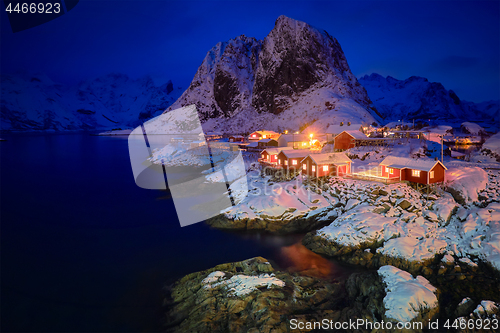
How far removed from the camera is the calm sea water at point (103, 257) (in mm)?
15336

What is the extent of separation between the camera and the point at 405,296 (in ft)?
44.2

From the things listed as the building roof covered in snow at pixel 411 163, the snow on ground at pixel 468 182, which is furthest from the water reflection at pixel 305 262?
the snow on ground at pixel 468 182

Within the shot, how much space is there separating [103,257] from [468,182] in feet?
117

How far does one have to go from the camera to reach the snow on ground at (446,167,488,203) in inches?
973

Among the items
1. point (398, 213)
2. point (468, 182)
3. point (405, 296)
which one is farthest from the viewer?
point (468, 182)

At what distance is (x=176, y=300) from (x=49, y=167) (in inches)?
2918

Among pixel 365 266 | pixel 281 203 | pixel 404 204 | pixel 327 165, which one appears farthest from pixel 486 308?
pixel 327 165

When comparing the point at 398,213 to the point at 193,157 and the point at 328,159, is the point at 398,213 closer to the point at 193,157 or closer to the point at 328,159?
the point at 328,159

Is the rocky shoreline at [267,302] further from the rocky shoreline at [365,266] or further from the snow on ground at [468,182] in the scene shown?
the snow on ground at [468,182]

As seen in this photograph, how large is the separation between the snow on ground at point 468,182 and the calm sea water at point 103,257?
15982 millimetres

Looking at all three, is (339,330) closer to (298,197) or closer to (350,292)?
(350,292)

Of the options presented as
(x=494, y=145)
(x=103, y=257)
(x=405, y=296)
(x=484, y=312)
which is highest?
(x=494, y=145)

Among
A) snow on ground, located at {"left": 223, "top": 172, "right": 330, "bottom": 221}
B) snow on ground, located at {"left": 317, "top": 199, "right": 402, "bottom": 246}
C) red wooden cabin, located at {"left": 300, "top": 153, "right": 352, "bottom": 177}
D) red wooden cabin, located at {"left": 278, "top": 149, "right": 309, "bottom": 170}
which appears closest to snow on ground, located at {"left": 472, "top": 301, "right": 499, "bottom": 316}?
snow on ground, located at {"left": 317, "top": 199, "right": 402, "bottom": 246}

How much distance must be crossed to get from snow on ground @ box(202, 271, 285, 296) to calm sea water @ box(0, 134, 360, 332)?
10.7 feet
